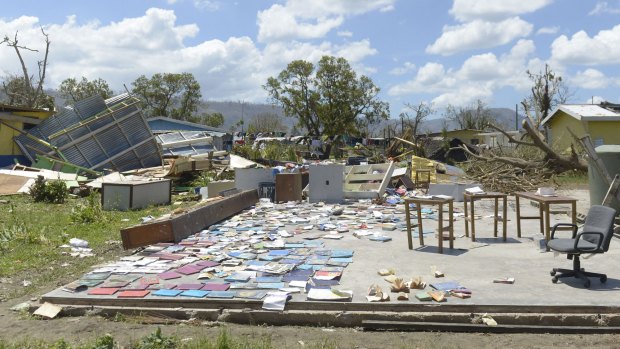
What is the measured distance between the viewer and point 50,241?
9672 mm

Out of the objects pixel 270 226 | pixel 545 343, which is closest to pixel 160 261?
pixel 270 226

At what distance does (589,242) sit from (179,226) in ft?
19.6

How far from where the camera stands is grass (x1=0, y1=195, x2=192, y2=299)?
7613 millimetres

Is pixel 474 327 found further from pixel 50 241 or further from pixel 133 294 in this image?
pixel 50 241

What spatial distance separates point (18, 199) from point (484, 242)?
13.1 m

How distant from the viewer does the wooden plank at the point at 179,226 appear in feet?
27.9

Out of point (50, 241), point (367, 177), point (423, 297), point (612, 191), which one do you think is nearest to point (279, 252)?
point (423, 297)

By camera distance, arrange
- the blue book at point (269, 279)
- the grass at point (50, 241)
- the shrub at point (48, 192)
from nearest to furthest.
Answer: the blue book at point (269, 279)
the grass at point (50, 241)
the shrub at point (48, 192)

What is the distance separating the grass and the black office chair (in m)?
5.93

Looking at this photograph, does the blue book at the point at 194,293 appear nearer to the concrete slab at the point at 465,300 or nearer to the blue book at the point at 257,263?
the concrete slab at the point at 465,300

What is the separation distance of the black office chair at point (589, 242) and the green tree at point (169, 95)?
54.6m

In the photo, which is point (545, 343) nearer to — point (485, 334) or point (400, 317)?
point (485, 334)

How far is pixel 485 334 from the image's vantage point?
199 inches

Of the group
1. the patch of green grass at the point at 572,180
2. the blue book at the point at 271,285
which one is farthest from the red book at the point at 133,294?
the patch of green grass at the point at 572,180
